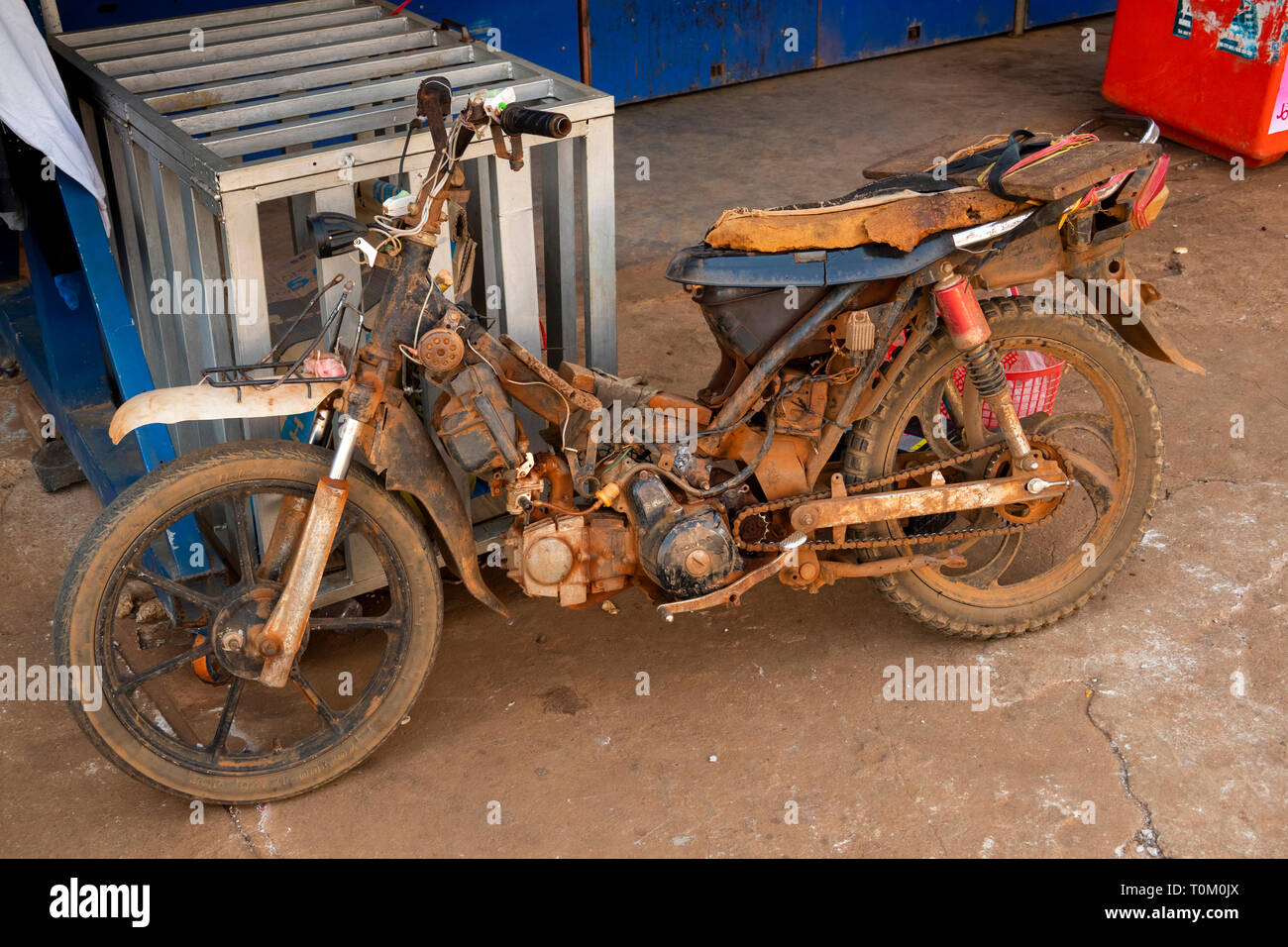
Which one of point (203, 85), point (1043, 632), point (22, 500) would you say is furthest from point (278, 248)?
point (1043, 632)

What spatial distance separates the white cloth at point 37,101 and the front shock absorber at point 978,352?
2.11 meters

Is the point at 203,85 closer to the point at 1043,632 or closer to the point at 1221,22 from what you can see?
the point at 1043,632

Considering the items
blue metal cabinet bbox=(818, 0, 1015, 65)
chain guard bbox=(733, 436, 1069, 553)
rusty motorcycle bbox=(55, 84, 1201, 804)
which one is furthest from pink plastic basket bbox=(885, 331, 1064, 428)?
blue metal cabinet bbox=(818, 0, 1015, 65)

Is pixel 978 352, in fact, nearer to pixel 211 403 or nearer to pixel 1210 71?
pixel 211 403

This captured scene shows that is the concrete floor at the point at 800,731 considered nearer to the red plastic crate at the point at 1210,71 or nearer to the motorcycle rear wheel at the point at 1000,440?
the motorcycle rear wheel at the point at 1000,440

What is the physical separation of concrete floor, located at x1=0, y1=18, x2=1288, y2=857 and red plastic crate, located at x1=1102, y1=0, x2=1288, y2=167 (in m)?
2.32

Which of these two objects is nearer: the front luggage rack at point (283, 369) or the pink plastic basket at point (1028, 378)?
the front luggage rack at point (283, 369)

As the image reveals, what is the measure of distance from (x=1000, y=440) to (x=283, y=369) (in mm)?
1822

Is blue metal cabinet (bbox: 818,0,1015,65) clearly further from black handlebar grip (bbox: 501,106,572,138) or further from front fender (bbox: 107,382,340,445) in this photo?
front fender (bbox: 107,382,340,445)

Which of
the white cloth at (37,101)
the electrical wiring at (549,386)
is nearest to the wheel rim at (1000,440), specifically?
the electrical wiring at (549,386)

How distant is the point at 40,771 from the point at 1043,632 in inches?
102

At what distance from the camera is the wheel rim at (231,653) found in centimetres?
282

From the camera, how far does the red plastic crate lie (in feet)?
19.7
